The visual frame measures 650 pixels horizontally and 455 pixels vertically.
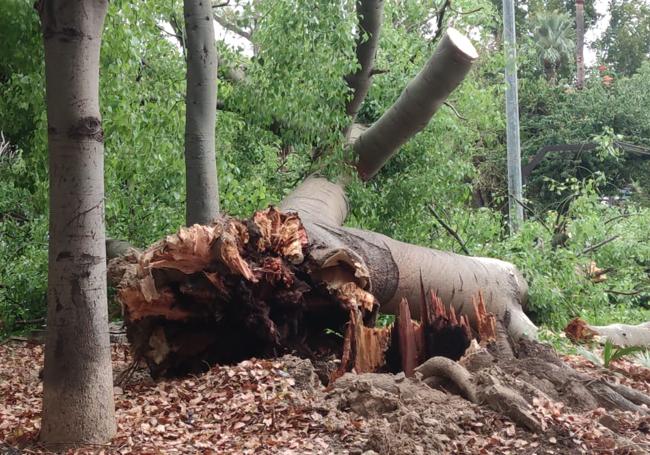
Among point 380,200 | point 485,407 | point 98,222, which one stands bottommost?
point 485,407

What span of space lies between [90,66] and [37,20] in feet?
7.16

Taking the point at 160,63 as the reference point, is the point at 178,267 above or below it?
below

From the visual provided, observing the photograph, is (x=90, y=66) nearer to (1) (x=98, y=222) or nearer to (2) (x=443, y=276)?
(1) (x=98, y=222)

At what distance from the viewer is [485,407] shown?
448 cm

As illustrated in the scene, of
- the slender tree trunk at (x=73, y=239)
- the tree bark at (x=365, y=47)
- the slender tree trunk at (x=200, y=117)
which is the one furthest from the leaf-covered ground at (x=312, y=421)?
the tree bark at (x=365, y=47)

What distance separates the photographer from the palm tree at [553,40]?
1374 inches

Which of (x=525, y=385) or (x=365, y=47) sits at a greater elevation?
(x=365, y=47)

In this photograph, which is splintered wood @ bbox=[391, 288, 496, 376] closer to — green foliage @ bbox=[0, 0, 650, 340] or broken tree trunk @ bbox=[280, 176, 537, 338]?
broken tree trunk @ bbox=[280, 176, 537, 338]

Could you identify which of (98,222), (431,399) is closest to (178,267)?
(98,222)

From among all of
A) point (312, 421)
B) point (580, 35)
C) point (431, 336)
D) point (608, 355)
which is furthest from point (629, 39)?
point (312, 421)

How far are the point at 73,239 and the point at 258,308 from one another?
5.27 ft

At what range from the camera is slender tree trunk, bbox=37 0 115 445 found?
4258mm

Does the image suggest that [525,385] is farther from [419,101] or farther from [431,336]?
[419,101]

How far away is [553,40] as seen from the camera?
3634cm
